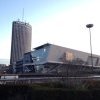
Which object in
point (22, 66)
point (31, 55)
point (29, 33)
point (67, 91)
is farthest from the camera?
point (29, 33)

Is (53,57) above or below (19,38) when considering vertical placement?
below

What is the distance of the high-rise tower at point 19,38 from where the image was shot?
162 meters

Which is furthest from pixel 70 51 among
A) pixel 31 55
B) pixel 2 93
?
pixel 2 93

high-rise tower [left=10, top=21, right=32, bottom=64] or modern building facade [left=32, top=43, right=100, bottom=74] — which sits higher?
high-rise tower [left=10, top=21, right=32, bottom=64]

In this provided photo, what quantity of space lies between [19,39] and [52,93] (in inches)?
5920

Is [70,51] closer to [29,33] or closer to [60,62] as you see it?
[60,62]

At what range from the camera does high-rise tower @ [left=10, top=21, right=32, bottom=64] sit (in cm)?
16162

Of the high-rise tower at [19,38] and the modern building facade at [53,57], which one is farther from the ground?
the high-rise tower at [19,38]

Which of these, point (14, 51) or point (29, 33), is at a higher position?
point (29, 33)

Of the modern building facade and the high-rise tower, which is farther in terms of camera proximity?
the high-rise tower

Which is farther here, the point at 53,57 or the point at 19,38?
the point at 19,38

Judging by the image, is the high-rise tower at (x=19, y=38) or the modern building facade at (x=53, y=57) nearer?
the modern building facade at (x=53, y=57)

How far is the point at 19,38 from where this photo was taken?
531ft

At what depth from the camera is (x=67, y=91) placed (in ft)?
47.9
